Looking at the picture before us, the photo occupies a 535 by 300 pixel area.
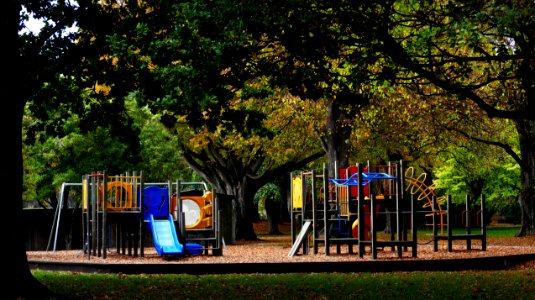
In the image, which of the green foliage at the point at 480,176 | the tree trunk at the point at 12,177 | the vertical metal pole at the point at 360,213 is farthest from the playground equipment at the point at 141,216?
the green foliage at the point at 480,176

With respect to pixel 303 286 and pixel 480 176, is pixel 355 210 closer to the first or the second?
pixel 303 286

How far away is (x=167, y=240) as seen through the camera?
77.3 ft

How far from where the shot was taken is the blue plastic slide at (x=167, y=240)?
2281 cm

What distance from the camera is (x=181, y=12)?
49.0ft

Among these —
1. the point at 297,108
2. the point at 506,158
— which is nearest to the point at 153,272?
the point at 297,108

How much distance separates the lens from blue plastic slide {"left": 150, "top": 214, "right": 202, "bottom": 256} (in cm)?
2281

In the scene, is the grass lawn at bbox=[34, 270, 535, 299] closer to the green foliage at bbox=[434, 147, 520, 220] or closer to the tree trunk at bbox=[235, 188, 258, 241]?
the tree trunk at bbox=[235, 188, 258, 241]

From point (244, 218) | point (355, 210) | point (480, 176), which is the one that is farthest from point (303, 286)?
point (480, 176)

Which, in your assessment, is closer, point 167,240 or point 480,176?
point 167,240

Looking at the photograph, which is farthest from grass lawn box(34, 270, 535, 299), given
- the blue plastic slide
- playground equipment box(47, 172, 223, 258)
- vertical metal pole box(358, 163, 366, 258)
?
playground equipment box(47, 172, 223, 258)

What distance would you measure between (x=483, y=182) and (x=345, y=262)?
44.7 metres

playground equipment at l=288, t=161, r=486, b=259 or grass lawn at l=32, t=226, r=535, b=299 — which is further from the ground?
playground equipment at l=288, t=161, r=486, b=259

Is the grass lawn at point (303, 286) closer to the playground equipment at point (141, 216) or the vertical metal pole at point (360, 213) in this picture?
the vertical metal pole at point (360, 213)

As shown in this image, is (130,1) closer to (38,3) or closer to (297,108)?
(38,3)
